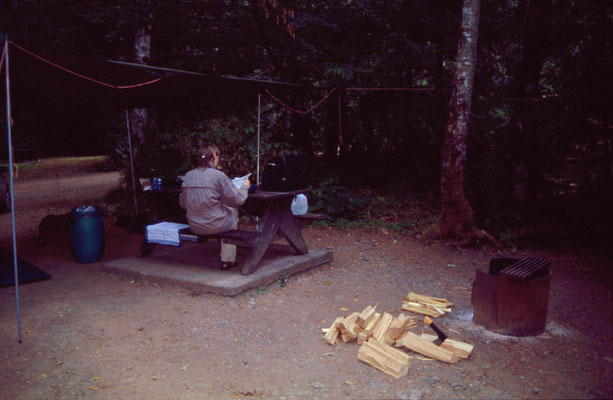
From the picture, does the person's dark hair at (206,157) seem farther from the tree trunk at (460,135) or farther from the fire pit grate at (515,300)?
the tree trunk at (460,135)

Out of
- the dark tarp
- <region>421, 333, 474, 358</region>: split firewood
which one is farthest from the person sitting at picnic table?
<region>421, 333, 474, 358</region>: split firewood

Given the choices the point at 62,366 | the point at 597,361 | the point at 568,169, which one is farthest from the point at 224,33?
the point at 597,361

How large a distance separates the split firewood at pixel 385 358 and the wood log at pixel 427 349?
0.20m

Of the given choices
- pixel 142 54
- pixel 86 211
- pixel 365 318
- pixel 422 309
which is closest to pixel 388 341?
pixel 365 318

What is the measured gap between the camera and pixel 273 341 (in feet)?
14.6

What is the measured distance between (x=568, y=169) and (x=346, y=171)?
5.36 meters

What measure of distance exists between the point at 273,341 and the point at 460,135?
17.0 feet

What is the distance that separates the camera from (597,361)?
3988mm

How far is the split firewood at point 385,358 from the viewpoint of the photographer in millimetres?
3789

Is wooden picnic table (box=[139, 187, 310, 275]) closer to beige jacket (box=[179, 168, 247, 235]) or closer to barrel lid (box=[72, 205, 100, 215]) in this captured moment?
beige jacket (box=[179, 168, 247, 235])

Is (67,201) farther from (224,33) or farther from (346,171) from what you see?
(346,171)

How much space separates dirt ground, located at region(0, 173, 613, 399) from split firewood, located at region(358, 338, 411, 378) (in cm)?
6

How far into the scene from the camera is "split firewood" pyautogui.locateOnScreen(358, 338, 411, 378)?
379 cm

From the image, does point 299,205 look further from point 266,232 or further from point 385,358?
point 385,358
